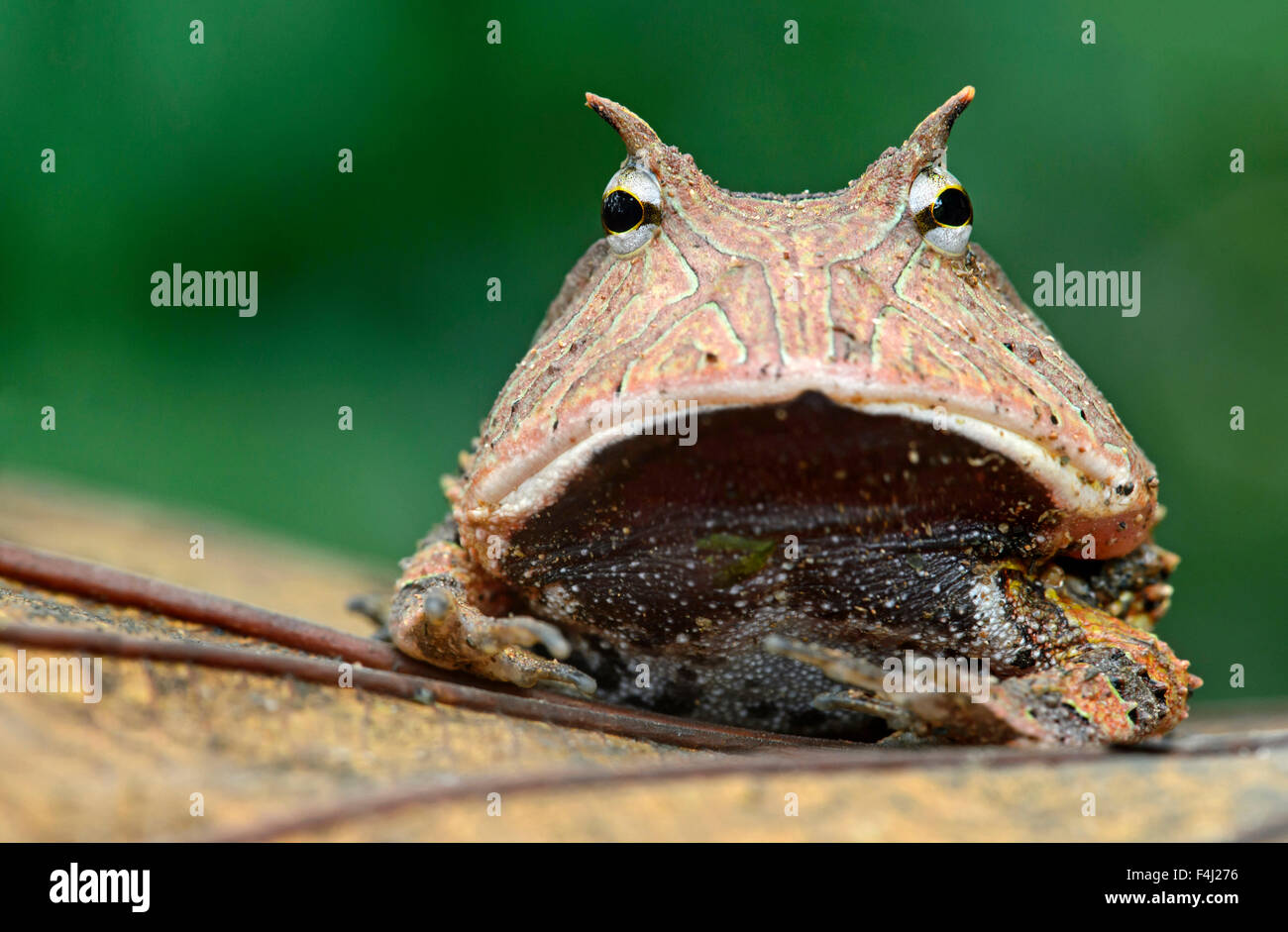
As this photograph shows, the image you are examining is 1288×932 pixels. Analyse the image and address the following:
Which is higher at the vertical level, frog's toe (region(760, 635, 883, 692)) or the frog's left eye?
the frog's left eye

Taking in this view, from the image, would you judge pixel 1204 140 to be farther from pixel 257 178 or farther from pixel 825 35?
pixel 257 178

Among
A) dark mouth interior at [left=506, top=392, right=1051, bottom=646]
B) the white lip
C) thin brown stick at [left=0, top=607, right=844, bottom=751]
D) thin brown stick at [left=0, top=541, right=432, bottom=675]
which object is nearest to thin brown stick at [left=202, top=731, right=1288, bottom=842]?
thin brown stick at [left=0, top=607, right=844, bottom=751]

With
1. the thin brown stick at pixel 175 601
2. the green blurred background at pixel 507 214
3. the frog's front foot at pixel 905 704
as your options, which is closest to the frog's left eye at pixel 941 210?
the frog's front foot at pixel 905 704

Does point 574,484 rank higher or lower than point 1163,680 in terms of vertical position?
higher

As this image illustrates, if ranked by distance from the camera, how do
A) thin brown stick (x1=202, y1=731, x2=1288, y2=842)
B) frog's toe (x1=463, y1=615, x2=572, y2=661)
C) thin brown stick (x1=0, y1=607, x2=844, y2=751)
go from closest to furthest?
thin brown stick (x1=202, y1=731, x2=1288, y2=842) → thin brown stick (x1=0, y1=607, x2=844, y2=751) → frog's toe (x1=463, y1=615, x2=572, y2=661)

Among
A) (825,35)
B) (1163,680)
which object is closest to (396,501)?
(825,35)

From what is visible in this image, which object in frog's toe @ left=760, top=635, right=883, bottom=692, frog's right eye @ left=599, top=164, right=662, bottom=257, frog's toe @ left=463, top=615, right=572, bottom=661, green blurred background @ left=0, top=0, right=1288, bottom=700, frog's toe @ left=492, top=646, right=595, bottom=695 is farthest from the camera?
green blurred background @ left=0, top=0, right=1288, bottom=700

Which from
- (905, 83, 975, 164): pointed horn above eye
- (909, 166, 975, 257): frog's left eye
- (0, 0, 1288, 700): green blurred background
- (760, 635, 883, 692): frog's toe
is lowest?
(760, 635, 883, 692): frog's toe

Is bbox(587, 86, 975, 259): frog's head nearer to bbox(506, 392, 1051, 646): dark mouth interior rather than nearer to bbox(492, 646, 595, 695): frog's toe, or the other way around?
bbox(506, 392, 1051, 646): dark mouth interior
